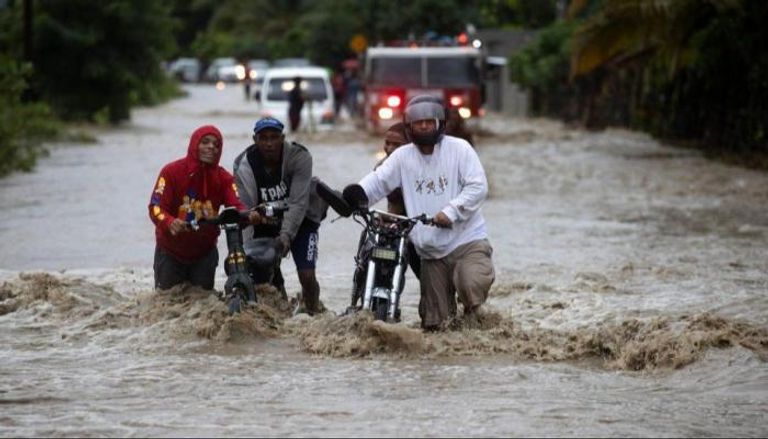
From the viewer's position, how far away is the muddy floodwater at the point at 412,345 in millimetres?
8719

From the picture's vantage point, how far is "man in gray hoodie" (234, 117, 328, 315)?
1136cm

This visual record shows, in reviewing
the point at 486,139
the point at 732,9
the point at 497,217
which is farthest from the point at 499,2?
the point at 497,217

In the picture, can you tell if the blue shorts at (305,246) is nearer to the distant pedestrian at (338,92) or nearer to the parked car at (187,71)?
the distant pedestrian at (338,92)

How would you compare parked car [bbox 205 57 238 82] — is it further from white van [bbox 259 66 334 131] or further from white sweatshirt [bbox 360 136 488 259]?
white sweatshirt [bbox 360 136 488 259]

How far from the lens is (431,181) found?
1086 cm

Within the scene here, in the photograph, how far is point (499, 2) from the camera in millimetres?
64750

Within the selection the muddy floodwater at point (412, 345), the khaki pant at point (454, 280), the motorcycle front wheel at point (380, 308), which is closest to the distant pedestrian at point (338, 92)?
the muddy floodwater at point (412, 345)

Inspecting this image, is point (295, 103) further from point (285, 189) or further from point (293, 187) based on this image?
point (293, 187)

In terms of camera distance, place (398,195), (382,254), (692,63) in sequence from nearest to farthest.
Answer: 1. (382,254)
2. (398,195)
3. (692,63)

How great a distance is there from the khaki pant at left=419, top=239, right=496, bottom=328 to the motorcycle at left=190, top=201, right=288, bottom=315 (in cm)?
103

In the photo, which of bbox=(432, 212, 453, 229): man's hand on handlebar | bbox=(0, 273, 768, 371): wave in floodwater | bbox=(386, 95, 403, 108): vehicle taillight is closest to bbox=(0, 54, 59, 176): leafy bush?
bbox=(386, 95, 403, 108): vehicle taillight

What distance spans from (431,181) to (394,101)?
22953 millimetres

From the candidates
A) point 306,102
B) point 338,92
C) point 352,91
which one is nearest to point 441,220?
point 306,102

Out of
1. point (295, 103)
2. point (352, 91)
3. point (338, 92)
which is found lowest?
point (338, 92)
